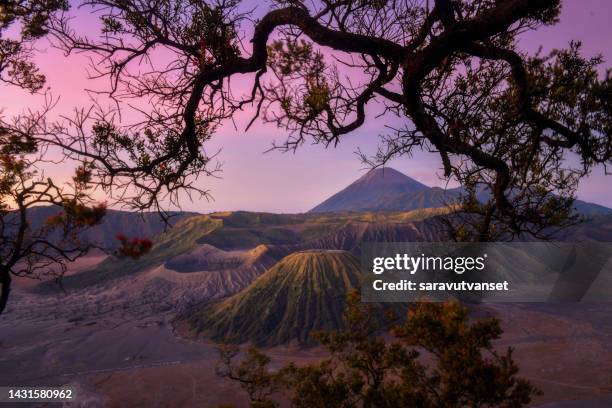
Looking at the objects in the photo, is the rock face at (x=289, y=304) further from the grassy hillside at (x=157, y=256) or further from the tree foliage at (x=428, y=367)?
the tree foliage at (x=428, y=367)

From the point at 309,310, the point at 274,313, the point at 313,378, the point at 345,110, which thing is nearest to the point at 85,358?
the point at 274,313

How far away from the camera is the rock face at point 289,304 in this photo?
131 feet

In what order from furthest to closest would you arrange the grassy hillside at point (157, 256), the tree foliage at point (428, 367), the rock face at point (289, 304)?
the grassy hillside at point (157, 256) < the rock face at point (289, 304) < the tree foliage at point (428, 367)

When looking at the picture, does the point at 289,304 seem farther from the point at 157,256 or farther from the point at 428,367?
the point at 428,367

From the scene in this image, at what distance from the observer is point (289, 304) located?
43562 millimetres

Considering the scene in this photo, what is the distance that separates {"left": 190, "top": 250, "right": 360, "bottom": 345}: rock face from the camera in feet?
131

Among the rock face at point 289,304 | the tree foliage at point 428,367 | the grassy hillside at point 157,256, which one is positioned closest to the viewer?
the tree foliage at point 428,367

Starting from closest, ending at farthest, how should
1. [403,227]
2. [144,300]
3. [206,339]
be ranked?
[206,339] → [144,300] → [403,227]

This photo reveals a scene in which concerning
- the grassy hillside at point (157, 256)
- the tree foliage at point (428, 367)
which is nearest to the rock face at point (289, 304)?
the grassy hillside at point (157, 256)

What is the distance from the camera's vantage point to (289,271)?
Answer: 47750mm

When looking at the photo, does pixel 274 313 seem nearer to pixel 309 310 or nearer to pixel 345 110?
pixel 309 310

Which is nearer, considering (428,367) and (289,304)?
(428,367)

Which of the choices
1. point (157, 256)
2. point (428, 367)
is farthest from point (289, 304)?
point (428, 367)

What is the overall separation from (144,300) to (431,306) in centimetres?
5522
